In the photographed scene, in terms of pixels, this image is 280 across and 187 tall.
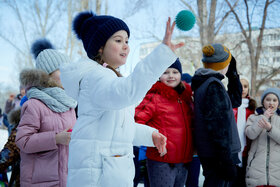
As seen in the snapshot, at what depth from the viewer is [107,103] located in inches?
42.4

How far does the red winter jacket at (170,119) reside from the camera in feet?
7.34

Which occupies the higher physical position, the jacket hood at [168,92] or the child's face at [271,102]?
the jacket hood at [168,92]

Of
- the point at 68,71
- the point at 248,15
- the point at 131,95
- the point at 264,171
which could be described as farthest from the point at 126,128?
the point at 248,15

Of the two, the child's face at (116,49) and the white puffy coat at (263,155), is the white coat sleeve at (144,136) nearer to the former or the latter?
the child's face at (116,49)

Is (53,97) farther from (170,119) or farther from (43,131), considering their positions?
(170,119)

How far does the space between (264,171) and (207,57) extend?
175 cm

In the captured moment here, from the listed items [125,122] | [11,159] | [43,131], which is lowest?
[11,159]

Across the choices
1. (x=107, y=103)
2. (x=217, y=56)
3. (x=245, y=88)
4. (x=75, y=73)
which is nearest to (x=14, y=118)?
(x=75, y=73)

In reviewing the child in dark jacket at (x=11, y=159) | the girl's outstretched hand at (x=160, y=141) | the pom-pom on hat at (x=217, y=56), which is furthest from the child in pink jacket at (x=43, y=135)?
the pom-pom on hat at (x=217, y=56)

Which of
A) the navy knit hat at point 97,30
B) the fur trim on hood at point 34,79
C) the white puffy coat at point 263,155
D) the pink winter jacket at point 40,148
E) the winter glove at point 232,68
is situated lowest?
the white puffy coat at point 263,155

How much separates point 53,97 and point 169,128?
113 cm

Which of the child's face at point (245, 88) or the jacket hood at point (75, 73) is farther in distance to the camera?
the child's face at point (245, 88)

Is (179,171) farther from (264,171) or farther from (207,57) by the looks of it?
(264,171)

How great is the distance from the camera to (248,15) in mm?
7961
